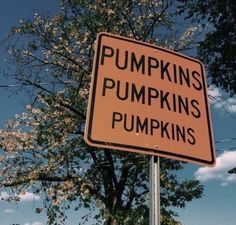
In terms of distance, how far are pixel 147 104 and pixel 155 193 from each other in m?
0.58

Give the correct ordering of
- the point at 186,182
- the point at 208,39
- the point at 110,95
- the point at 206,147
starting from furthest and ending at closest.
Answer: the point at 186,182 < the point at 208,39 < the point at 206,147 < the point at 110,95

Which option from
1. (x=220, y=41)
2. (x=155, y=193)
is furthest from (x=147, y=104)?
(x=220, y=41)

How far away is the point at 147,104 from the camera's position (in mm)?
2873

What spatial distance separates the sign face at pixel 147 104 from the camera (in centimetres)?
270

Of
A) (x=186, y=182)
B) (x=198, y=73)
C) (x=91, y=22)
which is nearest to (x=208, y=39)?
(x=91, y=22)

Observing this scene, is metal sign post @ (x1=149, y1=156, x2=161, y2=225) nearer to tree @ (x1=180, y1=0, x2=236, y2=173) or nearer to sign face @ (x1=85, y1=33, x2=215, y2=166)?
sign face @ (x1=85, y1=33, x2=215, y2=166)

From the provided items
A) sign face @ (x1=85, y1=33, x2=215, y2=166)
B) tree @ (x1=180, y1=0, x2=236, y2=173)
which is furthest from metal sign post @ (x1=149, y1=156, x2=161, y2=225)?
tree @ (x1=180, y1=0, x2=236, y2=173)

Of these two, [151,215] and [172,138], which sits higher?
[172,138]

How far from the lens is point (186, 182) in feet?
71.4

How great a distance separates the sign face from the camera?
8.84 ft

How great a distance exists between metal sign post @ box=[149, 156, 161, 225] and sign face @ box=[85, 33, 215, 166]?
7 cm

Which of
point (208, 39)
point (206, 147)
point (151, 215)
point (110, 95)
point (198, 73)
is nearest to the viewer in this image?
point (151, 215)

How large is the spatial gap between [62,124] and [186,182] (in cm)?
649

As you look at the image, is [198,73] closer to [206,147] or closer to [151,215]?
[206,147]
